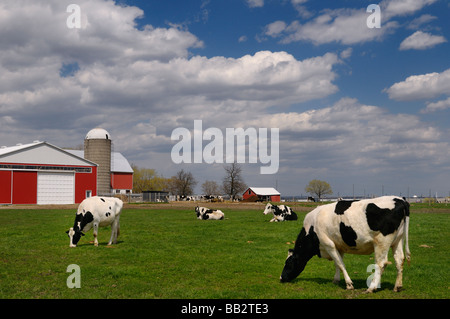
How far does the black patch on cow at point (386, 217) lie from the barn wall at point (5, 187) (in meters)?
62.2

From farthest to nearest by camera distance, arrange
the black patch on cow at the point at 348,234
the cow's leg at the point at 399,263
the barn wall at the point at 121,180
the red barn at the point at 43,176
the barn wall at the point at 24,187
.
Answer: the barn wall at the point at 121,180 < the barn wall at the point at 24,187 < the red barn at the point at 43,176 < the black patch on cow at the point at 348,234 < the cow's leg at the point at 399,263

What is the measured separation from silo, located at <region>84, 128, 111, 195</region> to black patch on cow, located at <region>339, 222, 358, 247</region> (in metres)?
71.6

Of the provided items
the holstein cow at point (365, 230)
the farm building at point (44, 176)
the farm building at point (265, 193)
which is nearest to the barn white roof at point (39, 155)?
the farm building at point (44, 176)

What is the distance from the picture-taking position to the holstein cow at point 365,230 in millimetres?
9227

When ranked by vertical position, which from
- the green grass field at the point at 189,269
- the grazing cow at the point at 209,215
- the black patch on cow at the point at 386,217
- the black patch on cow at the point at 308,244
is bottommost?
the grazing cow at the point at 209,215

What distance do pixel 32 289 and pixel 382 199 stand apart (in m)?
8.33

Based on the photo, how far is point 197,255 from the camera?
14.5 m

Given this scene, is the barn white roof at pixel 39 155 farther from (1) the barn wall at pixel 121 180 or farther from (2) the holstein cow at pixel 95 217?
(2) the holstein cow at pixel 95 217

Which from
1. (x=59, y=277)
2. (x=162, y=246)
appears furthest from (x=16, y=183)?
(x=59, y=277)

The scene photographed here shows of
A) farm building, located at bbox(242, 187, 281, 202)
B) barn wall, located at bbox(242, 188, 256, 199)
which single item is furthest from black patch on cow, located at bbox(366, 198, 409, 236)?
barn wall, located at bbox(242, 188, 256, 199)

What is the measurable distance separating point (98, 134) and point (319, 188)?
101m

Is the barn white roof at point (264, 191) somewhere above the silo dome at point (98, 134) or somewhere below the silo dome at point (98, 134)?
below

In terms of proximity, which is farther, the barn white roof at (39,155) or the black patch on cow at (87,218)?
the barn white roof at (39,155)

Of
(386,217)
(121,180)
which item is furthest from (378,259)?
(121,180)
